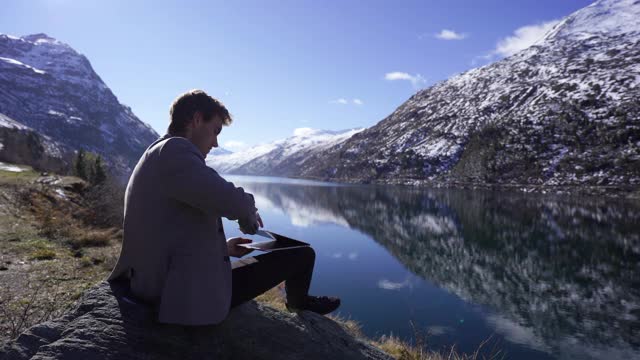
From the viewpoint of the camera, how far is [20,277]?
10695 mm

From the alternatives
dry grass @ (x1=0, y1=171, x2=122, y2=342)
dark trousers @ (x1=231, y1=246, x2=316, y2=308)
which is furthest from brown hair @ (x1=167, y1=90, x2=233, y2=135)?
dry grass @ (x1=0, y1=171, x2=122, y2=342)

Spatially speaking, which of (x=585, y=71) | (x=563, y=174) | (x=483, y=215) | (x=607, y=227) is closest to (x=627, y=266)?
(x=607, y=227)

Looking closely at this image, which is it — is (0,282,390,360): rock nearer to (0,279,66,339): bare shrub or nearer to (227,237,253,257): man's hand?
(227,237,253,257): man's hand

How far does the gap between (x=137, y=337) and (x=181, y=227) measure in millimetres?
1327

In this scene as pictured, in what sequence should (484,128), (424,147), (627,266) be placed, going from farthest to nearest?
(424,147) < (484,128) < (627,266)

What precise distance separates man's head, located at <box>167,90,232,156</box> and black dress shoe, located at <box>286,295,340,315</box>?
290 cm

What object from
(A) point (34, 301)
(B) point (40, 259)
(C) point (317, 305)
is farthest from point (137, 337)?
(B) point (40, 259)

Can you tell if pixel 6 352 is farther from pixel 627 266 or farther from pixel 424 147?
→ pixel 424 147

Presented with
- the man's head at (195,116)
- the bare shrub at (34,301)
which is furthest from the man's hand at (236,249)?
the bare shrub at (34,301)

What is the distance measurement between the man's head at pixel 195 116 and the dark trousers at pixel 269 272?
1.50m

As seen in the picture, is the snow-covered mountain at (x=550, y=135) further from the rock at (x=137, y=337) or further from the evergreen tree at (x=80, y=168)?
the rock at (x=137, y=337)

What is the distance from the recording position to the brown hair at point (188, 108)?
372cm

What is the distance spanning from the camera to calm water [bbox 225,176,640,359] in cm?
1988

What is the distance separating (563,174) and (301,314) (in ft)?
481
